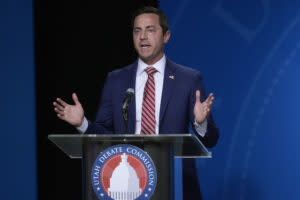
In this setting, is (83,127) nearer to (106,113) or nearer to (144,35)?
(106,113)

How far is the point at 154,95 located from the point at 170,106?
0.32 feet

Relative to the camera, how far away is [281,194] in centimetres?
368

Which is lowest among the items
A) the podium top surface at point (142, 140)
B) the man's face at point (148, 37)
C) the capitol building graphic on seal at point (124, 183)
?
the capitol building graphic on seal at point (124, 183)

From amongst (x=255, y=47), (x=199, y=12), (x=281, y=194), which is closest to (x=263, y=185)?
(x=281, y=194)

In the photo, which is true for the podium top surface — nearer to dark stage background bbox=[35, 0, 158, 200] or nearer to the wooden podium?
the wooden podium

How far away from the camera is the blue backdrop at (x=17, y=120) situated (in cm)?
336

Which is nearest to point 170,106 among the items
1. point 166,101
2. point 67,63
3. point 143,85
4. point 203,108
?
point 166,101

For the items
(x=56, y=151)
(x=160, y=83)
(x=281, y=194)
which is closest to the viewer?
(x=160, y=83)

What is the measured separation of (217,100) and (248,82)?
28 cm

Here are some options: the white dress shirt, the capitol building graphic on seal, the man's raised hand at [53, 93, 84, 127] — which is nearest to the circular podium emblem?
the capitol building graphic on seal

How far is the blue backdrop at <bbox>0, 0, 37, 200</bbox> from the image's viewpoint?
11.0 feet

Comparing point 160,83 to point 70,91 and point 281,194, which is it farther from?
point 281,194

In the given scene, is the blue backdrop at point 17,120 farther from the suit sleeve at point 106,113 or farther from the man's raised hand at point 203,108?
the man's raised hand at point 203,108

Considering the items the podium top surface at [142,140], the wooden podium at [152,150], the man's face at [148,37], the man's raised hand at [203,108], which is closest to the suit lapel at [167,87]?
the man's face at [148,37]
